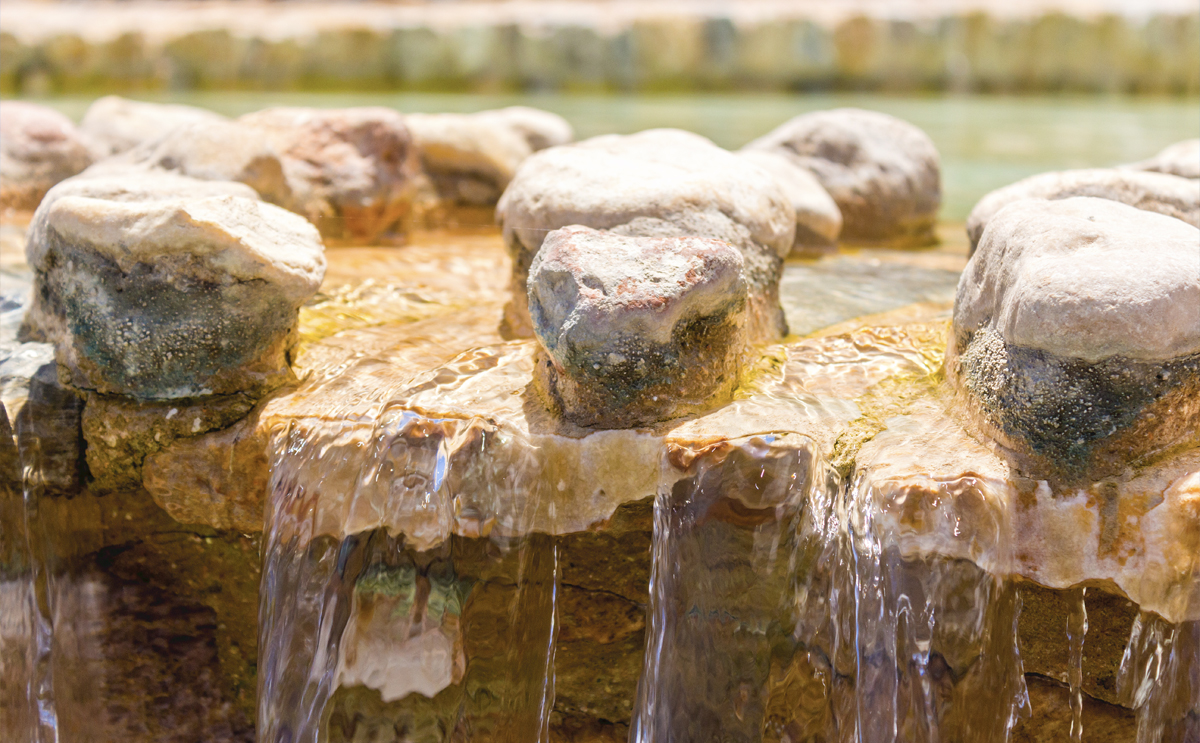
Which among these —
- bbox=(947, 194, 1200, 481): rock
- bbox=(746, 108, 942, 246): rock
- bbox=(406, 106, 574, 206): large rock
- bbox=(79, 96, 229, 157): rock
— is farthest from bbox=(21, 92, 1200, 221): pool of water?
→ bbox=(79, 96, 229, 157): rock

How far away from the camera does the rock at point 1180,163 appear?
9.66 feet

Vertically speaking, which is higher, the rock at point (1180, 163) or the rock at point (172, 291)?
the rock at point (1180, 163)

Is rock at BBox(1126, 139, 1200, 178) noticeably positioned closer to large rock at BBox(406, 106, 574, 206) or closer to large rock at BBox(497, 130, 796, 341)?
large rock at BBox(497, 130, 796, 341)

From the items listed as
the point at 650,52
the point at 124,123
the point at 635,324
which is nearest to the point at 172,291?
the point at 635,324

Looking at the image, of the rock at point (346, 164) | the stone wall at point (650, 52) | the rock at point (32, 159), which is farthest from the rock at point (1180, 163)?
the stone wall at point (650, 52)

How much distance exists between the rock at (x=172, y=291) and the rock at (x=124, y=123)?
2.33 metres

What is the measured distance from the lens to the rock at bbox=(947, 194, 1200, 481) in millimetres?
1913

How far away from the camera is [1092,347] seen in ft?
6.30

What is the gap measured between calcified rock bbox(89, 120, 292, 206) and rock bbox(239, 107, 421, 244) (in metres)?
0.38

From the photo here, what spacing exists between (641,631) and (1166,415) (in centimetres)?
126

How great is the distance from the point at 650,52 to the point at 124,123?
10136 mm

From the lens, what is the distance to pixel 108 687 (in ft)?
9.08

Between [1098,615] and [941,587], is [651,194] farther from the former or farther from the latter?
[1098,615]

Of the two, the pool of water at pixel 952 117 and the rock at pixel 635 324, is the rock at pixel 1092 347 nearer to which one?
the rock at pixel 635 324
